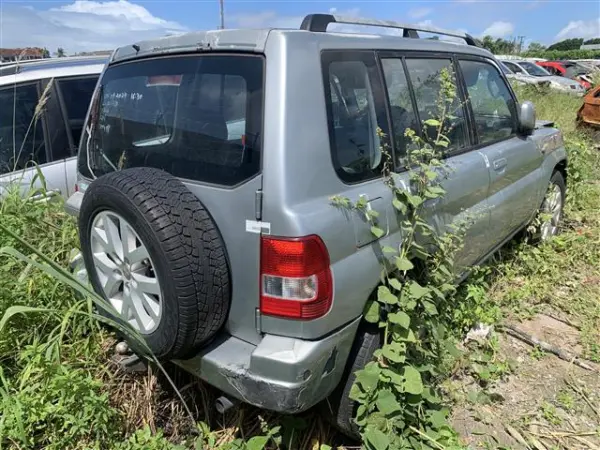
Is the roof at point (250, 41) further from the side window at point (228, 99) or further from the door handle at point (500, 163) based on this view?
the door handle at point (500, 163)

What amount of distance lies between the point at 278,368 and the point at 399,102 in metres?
1.47

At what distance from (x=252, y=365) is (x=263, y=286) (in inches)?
12.7

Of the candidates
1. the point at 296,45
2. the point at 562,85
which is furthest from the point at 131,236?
the point at 562,85

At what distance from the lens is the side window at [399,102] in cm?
248

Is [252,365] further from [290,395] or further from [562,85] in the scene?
[562,85]

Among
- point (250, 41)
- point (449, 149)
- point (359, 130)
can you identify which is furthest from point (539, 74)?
point (250, 41)

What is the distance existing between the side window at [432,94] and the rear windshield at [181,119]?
3.45 ft

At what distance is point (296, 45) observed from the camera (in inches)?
79.1

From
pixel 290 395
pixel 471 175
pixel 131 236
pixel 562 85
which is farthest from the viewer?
pixel 562 85

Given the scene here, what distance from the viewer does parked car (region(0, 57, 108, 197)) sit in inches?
153

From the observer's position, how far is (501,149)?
3.47 metres

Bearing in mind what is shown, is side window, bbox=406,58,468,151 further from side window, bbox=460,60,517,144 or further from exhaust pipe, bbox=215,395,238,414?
exhaust pipe, bbox=215,395,238,414

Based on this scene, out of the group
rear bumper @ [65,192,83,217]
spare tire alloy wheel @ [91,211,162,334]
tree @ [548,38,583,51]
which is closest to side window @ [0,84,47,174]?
rear bumper @ [65,192,83,217]

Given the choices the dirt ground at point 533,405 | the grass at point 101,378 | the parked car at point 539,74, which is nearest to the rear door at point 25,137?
the grass at point 101,378
